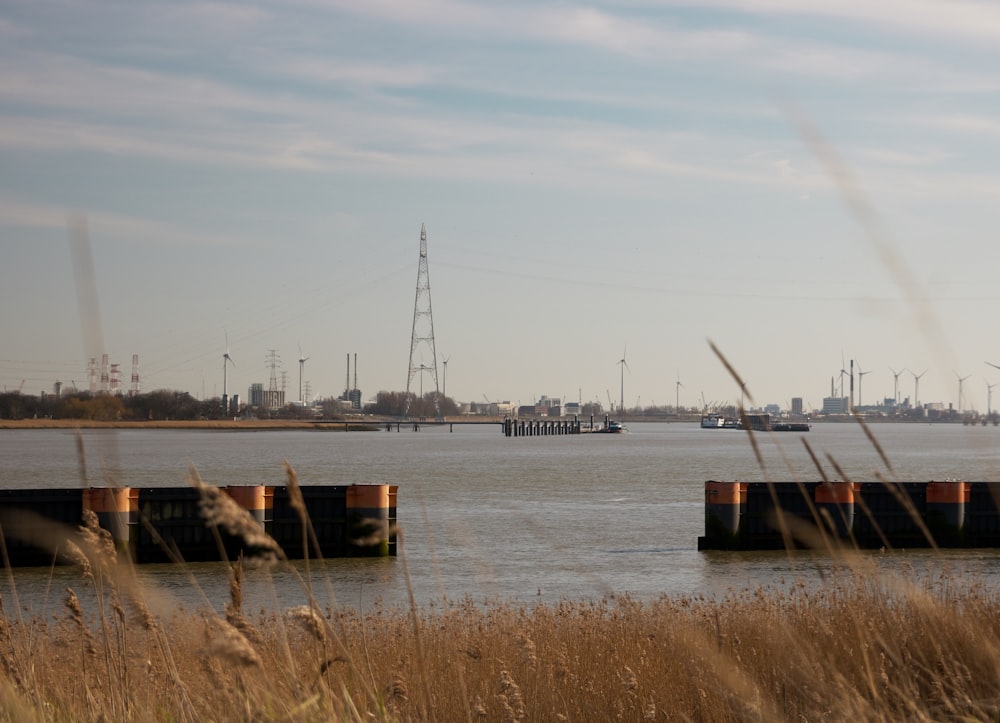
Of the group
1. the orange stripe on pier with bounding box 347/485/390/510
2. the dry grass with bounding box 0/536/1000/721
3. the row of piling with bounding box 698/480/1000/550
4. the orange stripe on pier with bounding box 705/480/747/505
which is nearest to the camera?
the dry grass with bounding box 0/536/1000/721

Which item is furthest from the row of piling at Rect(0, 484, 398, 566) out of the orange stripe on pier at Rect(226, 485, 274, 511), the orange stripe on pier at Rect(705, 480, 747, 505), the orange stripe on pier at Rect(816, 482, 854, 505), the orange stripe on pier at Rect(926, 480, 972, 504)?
the orange stripe on pier at Rect(926, 480, 972, 504)

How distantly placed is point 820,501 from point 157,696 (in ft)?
80.5

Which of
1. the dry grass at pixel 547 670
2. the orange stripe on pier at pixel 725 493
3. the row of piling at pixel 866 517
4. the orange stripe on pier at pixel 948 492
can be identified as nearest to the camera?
the dry grass at pixel 547 670

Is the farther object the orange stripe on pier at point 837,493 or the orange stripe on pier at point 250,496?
the orange stripe on pier at point 250,496

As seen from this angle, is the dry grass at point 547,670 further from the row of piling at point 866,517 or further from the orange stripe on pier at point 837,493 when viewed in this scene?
the row of piling at point 866,517

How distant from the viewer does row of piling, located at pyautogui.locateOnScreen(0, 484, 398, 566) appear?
2625cm

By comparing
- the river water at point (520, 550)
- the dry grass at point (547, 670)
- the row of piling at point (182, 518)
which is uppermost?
the dry grass at point (547, 670)

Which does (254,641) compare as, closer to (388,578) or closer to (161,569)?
(388,578)

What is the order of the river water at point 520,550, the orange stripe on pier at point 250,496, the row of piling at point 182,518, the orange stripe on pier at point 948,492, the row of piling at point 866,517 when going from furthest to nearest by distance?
the orange stripe on pier at point 948,492 < the row of piling at point 866,517 < the orange stripe on pier at point 250,496 < the row of piling at point 182,518 < the river water at point 520,550

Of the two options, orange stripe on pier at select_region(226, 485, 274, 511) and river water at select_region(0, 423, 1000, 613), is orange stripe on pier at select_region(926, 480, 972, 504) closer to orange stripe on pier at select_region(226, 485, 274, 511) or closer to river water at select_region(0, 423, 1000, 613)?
river water at select_region(0, 423, 1000, 613)

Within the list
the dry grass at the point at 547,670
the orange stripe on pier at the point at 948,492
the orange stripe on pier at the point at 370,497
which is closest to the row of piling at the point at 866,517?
the orange stripe on pier at the point at 948,492

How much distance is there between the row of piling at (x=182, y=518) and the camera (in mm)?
26250

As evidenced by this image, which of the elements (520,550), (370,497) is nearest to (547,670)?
(370,497)

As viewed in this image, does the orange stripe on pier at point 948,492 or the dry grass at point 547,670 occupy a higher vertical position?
the dry grass at point 547,670
